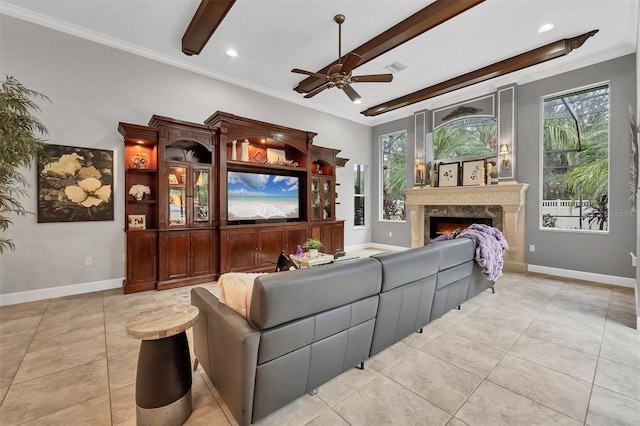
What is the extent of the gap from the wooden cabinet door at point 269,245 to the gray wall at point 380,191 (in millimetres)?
3405

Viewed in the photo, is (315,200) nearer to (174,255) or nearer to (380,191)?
(380,191)

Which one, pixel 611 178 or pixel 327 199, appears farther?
pixel 327 199

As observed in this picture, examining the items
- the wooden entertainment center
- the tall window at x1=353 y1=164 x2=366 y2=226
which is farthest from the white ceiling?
the tall window at x1=353 y1=164 x2=366 y2=226

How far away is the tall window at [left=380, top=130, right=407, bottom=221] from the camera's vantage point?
7.04 m

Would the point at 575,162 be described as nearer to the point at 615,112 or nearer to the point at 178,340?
the point at 615,112

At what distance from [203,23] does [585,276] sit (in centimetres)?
677

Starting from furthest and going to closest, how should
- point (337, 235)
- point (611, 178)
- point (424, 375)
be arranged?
point (337, 235), point (611, 178), point (424, 375)

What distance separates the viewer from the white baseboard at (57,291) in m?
3.34

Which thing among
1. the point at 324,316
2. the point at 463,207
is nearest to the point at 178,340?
the point at 324,316

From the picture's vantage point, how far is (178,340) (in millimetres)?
1511

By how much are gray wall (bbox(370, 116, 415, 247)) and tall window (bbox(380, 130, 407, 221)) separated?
0.43 feet

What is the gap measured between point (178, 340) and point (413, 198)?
585 centimetres

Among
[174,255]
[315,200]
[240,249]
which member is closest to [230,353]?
[174,255]

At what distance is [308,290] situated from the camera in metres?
1.55
